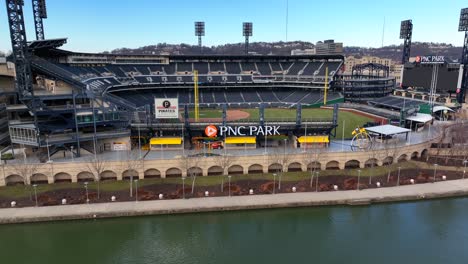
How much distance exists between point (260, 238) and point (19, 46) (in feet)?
139

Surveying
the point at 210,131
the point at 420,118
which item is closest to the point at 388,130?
the point at 420,118

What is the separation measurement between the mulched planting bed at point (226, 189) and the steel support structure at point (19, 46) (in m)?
15.3

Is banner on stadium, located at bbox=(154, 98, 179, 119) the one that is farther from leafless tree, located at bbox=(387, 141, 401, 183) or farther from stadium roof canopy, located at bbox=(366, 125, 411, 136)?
leafless tree, located at bbox=(387, 141, 401, 183)

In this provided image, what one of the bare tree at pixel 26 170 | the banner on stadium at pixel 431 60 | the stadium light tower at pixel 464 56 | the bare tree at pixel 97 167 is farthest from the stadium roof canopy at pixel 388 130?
the bare tree at pixel 26 170

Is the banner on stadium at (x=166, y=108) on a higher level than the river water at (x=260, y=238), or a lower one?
higher

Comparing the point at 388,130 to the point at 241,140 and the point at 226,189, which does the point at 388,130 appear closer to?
the point at 241,140

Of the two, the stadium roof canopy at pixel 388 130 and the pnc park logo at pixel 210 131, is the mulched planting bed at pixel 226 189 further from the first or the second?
the pnc park logo at pixel 210 131

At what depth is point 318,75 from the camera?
4584 inches

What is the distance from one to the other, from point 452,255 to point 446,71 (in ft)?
269

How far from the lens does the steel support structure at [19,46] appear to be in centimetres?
4459

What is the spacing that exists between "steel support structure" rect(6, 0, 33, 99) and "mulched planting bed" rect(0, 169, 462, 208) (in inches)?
603

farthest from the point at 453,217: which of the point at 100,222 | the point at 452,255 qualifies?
the point at 100,222

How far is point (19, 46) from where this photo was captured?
45312 mm

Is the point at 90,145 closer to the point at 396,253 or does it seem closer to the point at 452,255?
the point at 396,253
